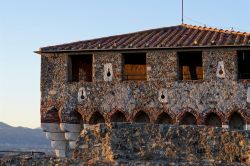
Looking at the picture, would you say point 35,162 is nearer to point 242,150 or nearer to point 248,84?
point 242,150

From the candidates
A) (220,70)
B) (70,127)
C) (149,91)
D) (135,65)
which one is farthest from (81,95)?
(220,70)

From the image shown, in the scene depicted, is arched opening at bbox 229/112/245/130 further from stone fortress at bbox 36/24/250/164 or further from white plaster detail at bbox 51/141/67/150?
white plaster detail at bbox 51/141/67/150

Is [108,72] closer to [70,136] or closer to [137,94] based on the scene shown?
[137,94]

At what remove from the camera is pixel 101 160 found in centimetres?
855

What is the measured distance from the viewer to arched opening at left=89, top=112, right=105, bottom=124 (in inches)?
853

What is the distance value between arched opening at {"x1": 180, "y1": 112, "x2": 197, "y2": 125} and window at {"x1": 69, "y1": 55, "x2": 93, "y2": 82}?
16.9ft

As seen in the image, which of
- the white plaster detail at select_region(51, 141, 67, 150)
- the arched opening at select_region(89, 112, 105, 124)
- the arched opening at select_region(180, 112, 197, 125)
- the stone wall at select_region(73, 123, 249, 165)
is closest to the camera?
the stone wall at select_region(73, 123, 249, 165)

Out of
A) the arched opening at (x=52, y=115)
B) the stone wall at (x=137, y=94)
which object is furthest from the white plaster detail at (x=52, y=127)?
the arched opening at (x=52, y=115)

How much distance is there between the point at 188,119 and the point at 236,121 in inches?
71.3

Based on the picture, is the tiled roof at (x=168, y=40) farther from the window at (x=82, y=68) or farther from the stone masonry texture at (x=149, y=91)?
the window at (x=82, y=68)

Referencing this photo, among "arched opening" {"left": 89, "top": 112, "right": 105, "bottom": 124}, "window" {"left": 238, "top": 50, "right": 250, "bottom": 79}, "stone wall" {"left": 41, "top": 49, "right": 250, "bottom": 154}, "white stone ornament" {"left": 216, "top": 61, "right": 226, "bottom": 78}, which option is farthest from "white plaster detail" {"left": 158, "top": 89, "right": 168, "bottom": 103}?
"window" {"left": 238, "top": 50, "right": 250, "bottom": 79}

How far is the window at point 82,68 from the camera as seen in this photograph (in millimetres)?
23781

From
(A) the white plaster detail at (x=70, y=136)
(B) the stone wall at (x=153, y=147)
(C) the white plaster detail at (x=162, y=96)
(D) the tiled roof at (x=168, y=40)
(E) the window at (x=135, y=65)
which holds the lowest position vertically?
(A) the white plaster detail at (x=70, y=136)

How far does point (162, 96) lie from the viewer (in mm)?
20969
